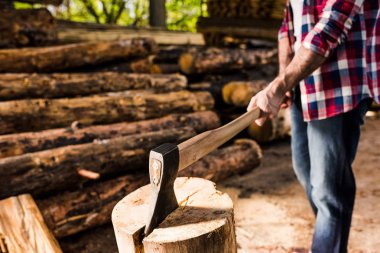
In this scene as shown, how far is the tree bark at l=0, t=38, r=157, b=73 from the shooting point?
13.0ft

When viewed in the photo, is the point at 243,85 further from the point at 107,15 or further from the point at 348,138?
the point at 107,15

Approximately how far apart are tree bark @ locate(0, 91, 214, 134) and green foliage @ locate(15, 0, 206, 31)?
28.1ft

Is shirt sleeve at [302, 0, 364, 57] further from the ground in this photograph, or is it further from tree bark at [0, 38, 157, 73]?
tree bark at [0, 38, 157, 73]

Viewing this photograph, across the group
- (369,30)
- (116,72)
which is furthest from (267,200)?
(116,72)

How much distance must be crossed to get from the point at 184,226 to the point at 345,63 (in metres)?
1.26

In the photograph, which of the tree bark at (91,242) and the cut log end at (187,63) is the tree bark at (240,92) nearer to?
the cut log end at (187,63)

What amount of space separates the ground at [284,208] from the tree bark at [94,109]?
1129mm

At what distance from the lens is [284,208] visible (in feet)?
11.2

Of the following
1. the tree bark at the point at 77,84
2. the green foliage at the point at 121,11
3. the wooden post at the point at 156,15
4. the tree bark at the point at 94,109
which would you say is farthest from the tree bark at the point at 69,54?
the green foliage at the point at 121,11

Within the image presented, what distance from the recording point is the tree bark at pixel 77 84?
368 cm

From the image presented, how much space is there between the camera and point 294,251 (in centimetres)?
263

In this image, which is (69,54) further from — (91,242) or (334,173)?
(334,173)

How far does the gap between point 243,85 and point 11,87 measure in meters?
2.86

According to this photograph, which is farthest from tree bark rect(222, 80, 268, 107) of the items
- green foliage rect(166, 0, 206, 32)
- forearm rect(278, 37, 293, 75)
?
green foliage rect(166, 0, 206, 32)
